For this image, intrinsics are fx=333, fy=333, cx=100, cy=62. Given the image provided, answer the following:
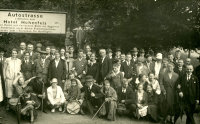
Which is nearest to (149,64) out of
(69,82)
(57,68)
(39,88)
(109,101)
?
(109,101)

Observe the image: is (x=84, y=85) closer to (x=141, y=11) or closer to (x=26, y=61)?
(x=26, y=61)

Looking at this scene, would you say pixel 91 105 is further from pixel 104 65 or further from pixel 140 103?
pixel 140 103

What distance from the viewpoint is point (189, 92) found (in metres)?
8.58

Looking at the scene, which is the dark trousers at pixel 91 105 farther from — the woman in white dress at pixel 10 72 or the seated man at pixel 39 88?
the woman in white dress at pixel 10 72

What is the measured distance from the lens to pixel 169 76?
942 centimetres

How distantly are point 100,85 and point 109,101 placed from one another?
78 centimetres

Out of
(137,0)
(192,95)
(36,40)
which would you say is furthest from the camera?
(36,40)

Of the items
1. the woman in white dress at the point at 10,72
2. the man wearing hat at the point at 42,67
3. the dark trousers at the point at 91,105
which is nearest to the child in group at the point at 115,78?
the dark trousers at the point at 91,105

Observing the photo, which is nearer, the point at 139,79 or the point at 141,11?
the point at 139,79

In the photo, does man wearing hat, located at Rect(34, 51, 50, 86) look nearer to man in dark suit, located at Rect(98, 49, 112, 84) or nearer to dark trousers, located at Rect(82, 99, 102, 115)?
dark trousers, located at Rect(82, 99, 102, 115)

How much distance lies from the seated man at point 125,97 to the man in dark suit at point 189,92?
1485mm

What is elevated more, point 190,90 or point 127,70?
point 127,70

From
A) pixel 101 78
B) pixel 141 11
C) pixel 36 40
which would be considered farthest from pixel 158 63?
pixel 36 40

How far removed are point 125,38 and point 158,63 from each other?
6.96 feet
